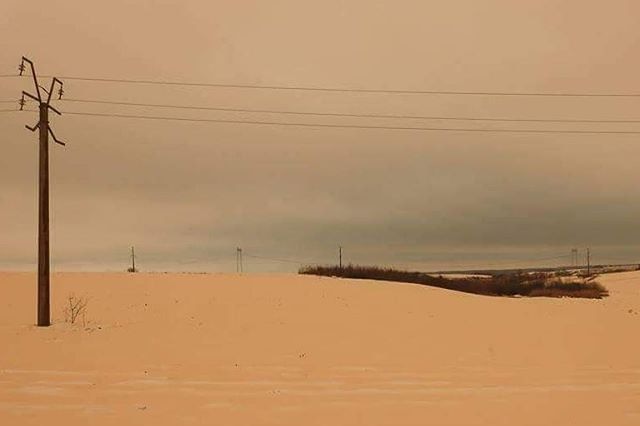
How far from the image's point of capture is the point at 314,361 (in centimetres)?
1106

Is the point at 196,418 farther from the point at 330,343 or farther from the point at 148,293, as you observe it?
the point at 148,293

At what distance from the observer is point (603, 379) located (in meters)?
9.50

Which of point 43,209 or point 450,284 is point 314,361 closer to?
point 43,209

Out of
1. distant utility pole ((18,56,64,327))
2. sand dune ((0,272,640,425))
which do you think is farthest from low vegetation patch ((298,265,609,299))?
distant utility pole ((18,56,64,327))

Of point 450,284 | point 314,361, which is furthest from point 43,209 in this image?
point 450,284

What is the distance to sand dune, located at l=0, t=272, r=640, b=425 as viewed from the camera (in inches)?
281

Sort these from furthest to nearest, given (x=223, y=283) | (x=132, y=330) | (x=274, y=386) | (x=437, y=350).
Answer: (x=223, y=283) → (x=132, y=330) → (x=437, y=350) → (x=274, y=386)

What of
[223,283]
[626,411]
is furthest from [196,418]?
[223,283]

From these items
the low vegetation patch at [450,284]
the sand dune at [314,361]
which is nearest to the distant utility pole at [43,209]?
the sand dune at [314,361]

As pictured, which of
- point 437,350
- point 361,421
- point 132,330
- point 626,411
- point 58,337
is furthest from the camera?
point 132,330

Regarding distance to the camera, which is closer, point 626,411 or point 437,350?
point 626,411

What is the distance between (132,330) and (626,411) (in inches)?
440

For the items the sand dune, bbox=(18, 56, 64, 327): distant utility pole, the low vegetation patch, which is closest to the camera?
the sand dune

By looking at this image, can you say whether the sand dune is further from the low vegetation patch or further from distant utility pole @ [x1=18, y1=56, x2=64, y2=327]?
the low vegetation patch
